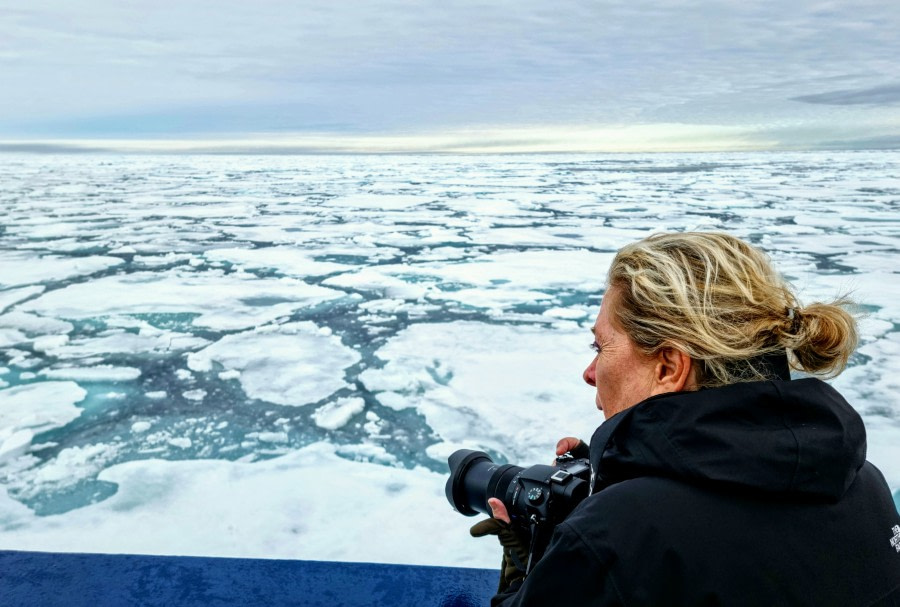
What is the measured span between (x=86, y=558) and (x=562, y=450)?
964 mm

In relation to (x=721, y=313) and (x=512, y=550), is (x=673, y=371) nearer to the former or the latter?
(x=721, y=313)

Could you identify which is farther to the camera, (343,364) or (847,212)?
(847,212)

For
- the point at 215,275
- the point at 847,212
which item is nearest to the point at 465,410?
the point at 215,275

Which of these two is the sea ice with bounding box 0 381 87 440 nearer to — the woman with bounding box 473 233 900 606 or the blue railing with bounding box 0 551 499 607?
the blue railing with bounding box 0 551 499 607

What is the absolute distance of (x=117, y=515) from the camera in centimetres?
209

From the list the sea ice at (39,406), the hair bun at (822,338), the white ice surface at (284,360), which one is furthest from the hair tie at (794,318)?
the sea ice at (39,406)

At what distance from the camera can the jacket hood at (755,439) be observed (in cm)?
66

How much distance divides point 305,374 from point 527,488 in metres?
2.32

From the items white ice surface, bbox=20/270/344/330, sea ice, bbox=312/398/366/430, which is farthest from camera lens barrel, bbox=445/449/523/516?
white ice surface, bbox=20/270/344/330

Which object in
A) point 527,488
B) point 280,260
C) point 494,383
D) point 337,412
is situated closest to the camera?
point 527,488

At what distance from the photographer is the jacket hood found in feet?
2.17

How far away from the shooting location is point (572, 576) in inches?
26.9

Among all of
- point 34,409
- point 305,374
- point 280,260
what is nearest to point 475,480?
point 305,374

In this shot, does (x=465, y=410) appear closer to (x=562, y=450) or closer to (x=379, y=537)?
(x=379, y=537)
